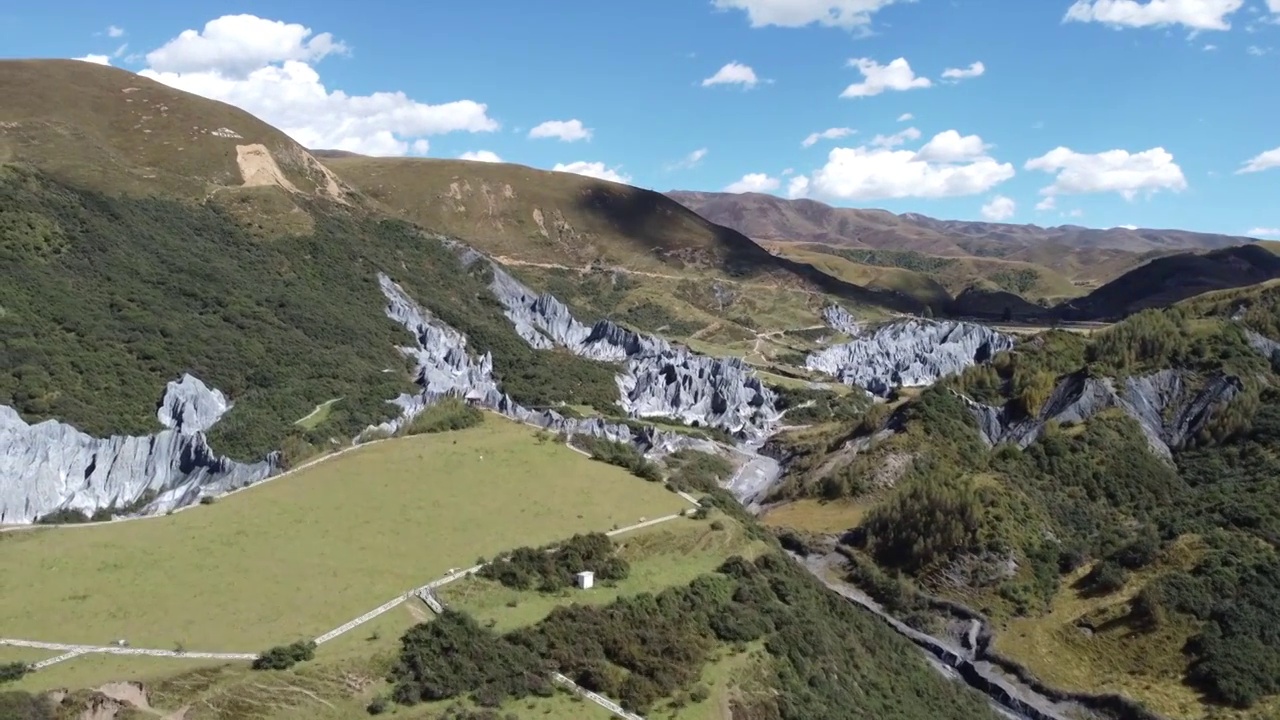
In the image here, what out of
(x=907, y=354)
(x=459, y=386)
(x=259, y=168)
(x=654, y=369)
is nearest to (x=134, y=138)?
(x=259, y=168)

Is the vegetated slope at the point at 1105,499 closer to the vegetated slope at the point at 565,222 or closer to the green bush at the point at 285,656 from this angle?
the green bush at the point at 285,656

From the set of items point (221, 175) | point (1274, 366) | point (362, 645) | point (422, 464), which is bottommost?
point (362, 645)

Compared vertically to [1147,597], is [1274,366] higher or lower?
higher

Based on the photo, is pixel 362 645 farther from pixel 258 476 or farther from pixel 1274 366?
pixel 1274 366

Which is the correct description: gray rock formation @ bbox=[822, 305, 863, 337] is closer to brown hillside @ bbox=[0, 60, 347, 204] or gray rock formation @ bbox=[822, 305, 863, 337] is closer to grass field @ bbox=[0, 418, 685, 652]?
brown hillside @ bbox=[0, 60, 347, 204]

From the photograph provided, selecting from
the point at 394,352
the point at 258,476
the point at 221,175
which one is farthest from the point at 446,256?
the point at 258,476

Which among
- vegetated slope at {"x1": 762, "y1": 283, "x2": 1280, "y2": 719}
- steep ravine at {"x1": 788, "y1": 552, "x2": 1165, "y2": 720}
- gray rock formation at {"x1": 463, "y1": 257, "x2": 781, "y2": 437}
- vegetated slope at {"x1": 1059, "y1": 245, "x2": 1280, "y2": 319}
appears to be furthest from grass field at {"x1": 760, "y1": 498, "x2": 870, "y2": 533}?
vegetated slope at {"x1": 1059, "y1": 245, "x2": 1280, "y2": 319}

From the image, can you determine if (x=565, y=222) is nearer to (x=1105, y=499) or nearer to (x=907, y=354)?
(x=907, y=354)
